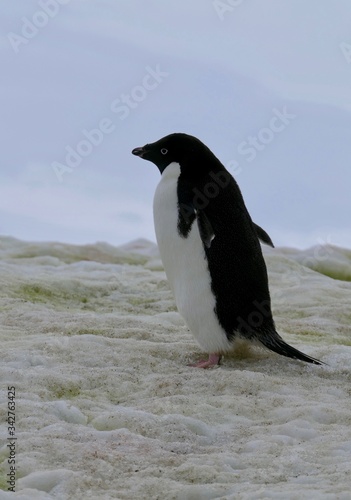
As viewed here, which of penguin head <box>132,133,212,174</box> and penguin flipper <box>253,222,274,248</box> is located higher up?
penguin head <box>132,133,212,174</box>

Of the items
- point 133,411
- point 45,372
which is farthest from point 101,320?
point 133,411

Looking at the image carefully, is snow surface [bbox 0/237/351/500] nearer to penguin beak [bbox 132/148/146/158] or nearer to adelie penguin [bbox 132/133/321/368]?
adelie penguin [bbox 132/133/321/368]

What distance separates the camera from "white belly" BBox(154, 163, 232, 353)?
7.53 meters

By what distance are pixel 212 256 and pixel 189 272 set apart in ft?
0.92

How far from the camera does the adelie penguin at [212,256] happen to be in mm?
7504

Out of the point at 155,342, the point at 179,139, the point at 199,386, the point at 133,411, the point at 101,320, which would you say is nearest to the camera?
the point at 133,411

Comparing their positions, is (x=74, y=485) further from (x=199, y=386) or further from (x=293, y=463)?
(x=199, y=386)

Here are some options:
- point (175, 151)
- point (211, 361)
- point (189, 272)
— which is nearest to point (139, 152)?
point (175, 151)

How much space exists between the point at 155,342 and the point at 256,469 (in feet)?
11.5

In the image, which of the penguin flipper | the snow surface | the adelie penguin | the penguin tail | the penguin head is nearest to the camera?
the snow surface

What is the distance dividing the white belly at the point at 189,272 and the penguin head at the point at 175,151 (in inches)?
5.3

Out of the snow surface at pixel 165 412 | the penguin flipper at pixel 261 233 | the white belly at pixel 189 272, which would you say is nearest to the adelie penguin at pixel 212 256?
the white belly at pixel 189 272

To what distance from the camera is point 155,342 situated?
848 centimetres

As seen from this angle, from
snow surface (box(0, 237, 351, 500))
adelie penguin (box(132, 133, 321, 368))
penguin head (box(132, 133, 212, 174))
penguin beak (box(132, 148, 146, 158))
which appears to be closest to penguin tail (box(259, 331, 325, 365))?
adelie penguin (box(132, 133, 321, 368))
